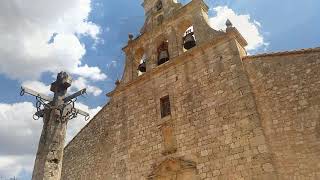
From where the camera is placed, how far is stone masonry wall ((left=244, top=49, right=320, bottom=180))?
6.23 metres

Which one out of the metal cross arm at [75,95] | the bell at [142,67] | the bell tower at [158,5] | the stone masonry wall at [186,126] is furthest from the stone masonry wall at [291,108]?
the bell tower at [158,5]

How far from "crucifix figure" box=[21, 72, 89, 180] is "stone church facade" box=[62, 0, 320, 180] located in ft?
10.3

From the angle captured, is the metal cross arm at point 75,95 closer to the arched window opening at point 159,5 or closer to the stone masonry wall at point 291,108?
the stone masonry wall at point 291,108

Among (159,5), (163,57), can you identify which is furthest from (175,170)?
(159,5)

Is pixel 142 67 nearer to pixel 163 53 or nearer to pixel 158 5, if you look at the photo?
pixel 163 53

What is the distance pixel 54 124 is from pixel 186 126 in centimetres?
393

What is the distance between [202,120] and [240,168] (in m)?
1.70

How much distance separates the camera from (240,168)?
697 centimetres

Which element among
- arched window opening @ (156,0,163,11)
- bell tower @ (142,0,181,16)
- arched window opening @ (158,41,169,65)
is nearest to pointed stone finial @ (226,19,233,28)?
arched window opening @ (158,41,169,65)

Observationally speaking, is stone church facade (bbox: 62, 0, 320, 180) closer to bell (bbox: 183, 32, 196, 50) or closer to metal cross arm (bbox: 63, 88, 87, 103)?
bell (bbox: 183, 32, 196, 50)

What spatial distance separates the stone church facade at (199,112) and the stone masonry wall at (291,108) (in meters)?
0.02

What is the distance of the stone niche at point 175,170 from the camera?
782 centimetres

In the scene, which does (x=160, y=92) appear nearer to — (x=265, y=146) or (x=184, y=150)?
(x=184, y=150)

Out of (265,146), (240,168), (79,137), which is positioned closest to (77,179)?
(79,137)
